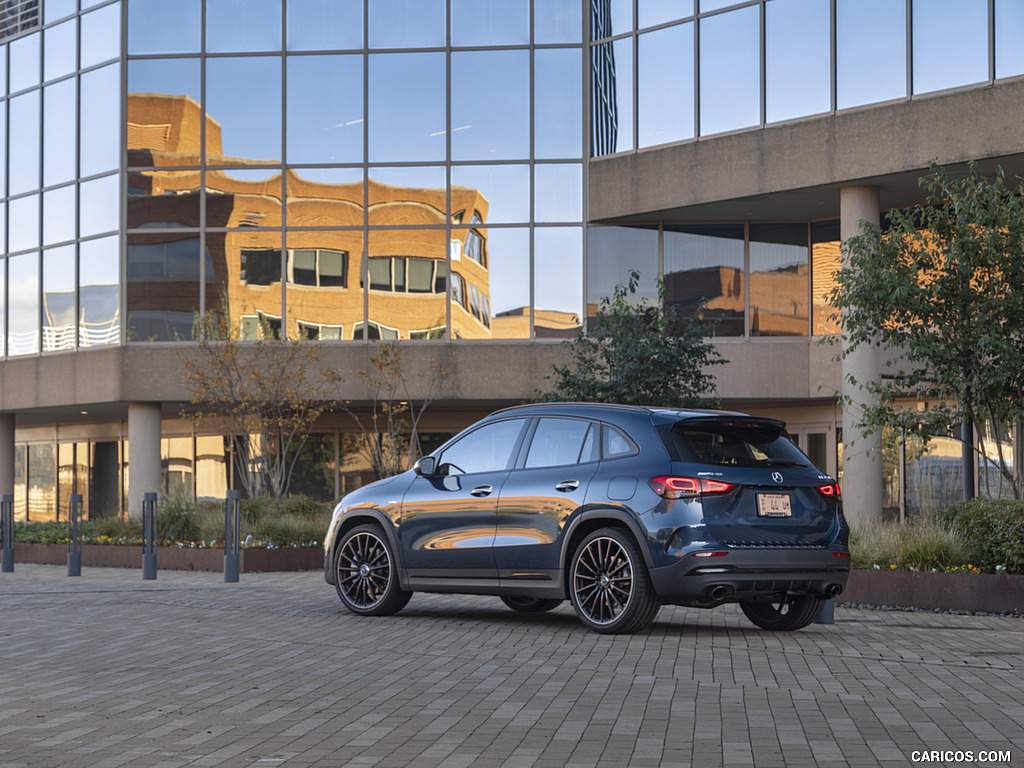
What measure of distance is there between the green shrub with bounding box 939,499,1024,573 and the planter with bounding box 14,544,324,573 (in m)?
9.26

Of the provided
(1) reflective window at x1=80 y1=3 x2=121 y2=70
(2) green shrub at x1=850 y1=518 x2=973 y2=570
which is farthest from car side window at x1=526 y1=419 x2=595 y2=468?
(1) reflective window at x1=80 y1=3 x2=121 y2=70

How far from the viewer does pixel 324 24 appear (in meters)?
29.4

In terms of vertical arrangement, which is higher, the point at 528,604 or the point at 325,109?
the point at 325,109

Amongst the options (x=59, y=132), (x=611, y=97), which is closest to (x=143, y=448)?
(x=59, y=132)

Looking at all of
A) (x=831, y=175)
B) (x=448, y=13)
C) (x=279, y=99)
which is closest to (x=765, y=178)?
(x=831, y=175)

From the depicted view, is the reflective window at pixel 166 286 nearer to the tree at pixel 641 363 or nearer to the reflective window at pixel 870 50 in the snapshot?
the tree at pixel 641 363

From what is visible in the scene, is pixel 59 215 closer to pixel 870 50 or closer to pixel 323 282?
pixel 323 282

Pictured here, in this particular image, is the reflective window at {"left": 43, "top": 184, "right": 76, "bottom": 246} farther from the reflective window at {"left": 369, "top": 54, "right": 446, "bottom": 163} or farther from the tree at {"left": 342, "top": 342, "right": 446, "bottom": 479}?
the tree at {"left": 342, "top": 342, "right": 446, "bottom": 479}

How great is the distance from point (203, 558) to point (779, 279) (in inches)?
549

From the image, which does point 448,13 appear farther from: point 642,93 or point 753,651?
point 753,651

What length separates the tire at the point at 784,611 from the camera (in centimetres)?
1059

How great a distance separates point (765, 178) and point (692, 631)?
16402 millimetres

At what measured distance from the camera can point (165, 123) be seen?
96.8 feet

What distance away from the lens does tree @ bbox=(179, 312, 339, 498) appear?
23859mm
